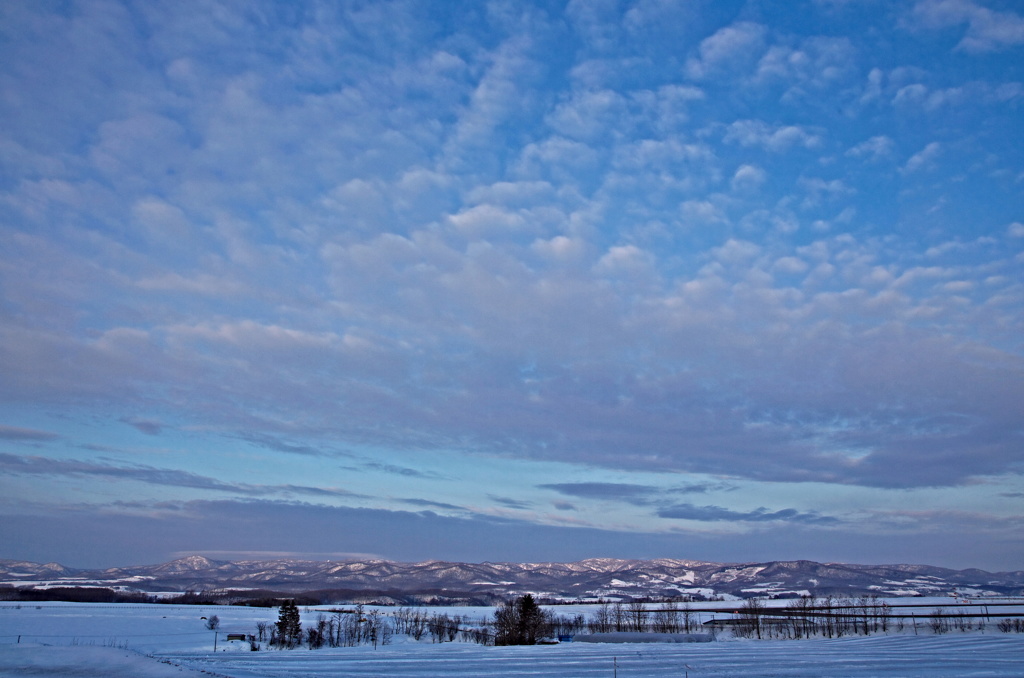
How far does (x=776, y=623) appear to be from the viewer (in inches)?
5507

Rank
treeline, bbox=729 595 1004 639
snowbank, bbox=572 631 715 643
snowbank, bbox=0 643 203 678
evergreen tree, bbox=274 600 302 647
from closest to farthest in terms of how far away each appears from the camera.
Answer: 1. snowbank, bbox=0 643 203 678
2. evergreen tree, bbox=274 600 302 647
3. snowbank, bbox=572 631 715 643
4. treeline, bbox=729 595 1004 639

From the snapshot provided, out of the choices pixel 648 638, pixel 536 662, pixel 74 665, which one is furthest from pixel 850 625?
pixel 74 665

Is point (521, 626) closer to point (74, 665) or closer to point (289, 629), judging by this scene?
point (289, 629)

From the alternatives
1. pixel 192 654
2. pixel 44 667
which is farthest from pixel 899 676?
pixel 192 654

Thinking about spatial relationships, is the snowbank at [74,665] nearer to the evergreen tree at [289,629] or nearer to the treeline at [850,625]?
the evergreen tree at [289,629]

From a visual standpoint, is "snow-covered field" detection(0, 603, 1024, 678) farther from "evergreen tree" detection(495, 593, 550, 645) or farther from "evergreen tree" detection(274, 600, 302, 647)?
"evergreen tree" detection(495, 593, 550, 645)

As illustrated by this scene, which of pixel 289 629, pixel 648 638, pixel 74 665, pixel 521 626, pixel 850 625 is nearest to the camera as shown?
pixel 74 665

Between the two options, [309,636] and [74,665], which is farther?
[309,636]

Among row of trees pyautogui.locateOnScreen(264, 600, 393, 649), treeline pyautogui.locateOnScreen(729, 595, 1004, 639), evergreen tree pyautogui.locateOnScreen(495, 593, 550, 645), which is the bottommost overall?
treeline pyautogui.locateOnScreen(729, 595, 1004, 639)

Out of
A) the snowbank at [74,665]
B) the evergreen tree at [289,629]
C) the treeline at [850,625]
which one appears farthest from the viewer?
the treeline at [850,625]

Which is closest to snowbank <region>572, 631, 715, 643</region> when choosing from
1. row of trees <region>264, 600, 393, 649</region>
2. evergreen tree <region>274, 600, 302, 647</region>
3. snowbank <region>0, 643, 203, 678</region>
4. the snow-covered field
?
the snow-covered field

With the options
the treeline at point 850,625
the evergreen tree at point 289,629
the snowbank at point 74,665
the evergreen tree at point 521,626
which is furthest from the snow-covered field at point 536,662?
the treeline at point 850,625

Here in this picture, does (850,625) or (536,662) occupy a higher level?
(536,662)

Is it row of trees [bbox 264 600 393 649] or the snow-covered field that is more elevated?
the snow-covered field
